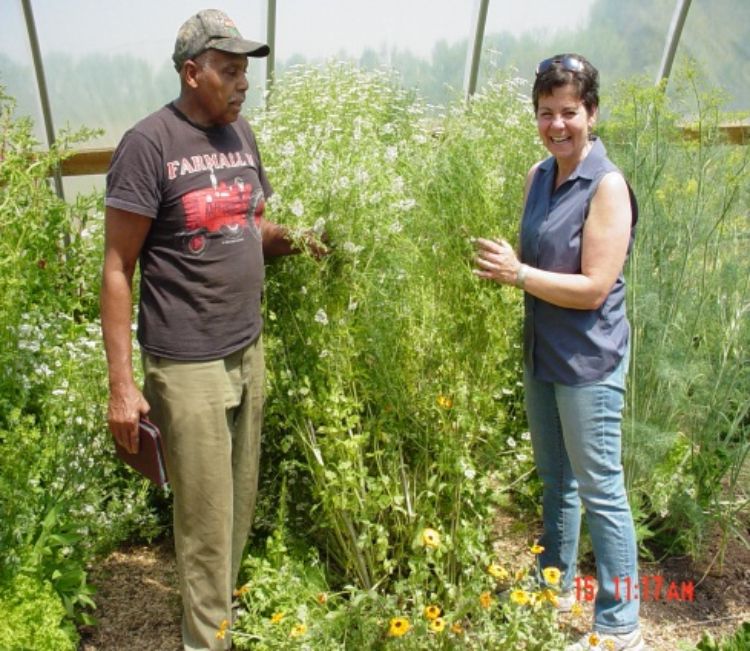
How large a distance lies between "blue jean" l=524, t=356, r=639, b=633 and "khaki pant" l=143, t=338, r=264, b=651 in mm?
884

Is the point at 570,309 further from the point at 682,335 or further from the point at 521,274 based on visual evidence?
the point at 682,335

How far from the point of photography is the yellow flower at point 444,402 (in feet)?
9.43

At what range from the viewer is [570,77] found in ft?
8.78

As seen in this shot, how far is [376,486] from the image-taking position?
2.84 m

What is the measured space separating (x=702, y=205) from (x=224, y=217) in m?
1.88

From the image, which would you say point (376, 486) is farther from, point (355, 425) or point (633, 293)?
point (633, 293)

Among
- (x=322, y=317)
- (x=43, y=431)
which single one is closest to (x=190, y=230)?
(x=322, y=317)

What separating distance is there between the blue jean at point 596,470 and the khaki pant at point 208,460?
884mm

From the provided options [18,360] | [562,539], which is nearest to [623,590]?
[562,539]

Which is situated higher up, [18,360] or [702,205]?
[702,205]

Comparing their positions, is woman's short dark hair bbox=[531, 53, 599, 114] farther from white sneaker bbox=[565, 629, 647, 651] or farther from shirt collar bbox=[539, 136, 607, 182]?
white sneaker bbox=[565, 629, 647, 651]

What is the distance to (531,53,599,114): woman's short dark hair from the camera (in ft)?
8.79

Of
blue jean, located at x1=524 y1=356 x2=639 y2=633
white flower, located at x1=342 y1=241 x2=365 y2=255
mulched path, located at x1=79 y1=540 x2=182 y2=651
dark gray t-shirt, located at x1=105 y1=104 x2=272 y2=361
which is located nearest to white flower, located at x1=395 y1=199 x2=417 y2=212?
white flower, located at x1=342 y1=241 x2=365 y2=255

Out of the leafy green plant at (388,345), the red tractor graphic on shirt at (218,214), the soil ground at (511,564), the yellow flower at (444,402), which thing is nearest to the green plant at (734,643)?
the soil ground at (511,564)
